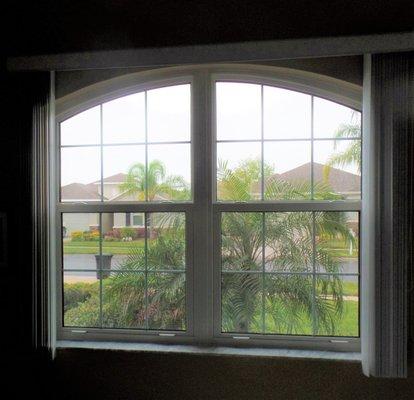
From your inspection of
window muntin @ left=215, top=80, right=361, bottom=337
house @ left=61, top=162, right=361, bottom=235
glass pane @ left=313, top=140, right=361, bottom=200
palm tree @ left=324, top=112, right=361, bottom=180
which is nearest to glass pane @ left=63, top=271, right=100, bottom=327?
house @ left=61, top=162, right=361, bottom=235

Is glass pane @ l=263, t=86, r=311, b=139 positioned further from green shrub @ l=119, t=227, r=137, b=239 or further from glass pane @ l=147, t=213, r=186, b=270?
green shrub @ l=119, t=227, r=137, b=239

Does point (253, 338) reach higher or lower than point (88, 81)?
lower

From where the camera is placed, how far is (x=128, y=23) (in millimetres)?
3119

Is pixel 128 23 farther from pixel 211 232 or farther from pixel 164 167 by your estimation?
pixel 211 232

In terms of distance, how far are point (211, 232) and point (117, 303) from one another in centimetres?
81

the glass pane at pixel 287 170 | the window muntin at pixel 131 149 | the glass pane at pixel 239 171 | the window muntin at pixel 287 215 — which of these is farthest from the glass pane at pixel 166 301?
the glass pane at pixel 287 170

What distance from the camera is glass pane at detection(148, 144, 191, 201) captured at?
3227 mm

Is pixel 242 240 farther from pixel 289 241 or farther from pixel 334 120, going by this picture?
pixel 334 120

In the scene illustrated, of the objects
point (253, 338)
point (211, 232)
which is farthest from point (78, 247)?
point (253, 338)

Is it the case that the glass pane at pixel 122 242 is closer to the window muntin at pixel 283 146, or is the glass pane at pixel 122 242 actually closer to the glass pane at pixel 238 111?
the window muntin at pixel 283 146

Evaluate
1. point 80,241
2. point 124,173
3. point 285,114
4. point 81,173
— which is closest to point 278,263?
point 285,114

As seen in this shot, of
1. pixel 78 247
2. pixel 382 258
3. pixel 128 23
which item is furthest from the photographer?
pixel 78 247

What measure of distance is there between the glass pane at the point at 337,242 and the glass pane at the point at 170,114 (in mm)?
1040

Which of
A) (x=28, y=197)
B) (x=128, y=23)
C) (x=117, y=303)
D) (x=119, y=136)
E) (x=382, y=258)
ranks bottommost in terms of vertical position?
(x=117, y=303)
